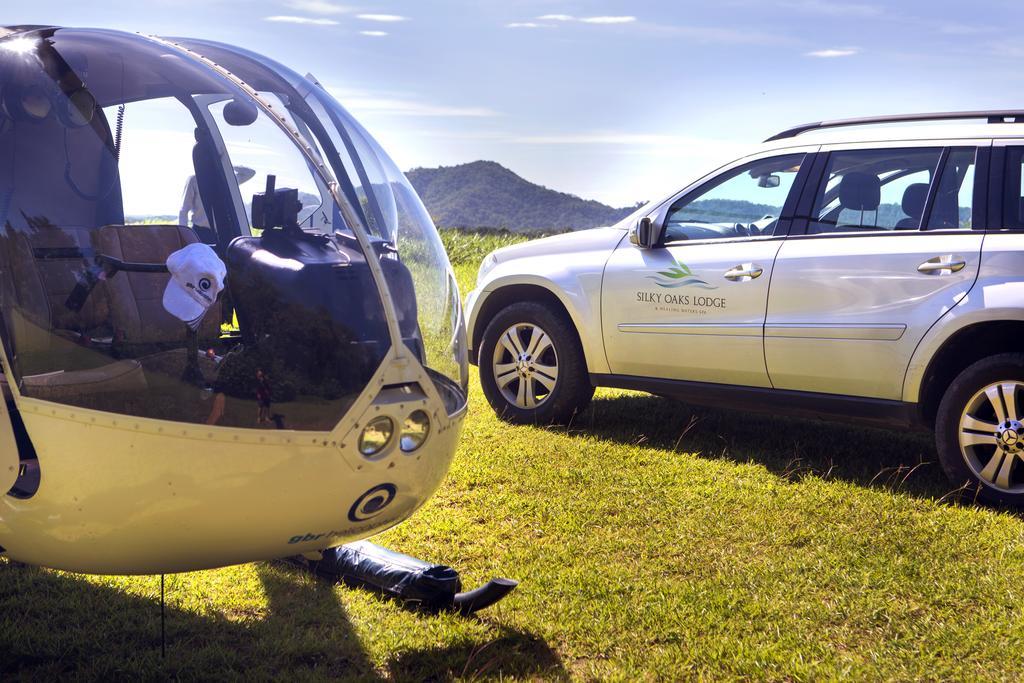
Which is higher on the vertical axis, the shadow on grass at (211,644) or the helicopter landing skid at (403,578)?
the helicopter landing skid at (403,578)

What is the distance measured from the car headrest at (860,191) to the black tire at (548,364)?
2.06 metres

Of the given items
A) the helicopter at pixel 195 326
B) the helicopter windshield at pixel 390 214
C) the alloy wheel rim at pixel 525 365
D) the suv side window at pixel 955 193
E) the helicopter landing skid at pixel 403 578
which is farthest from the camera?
the alloy wheel rim at pixel 525 365

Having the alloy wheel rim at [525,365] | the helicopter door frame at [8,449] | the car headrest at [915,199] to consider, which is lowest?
the alloy wheel rim at [525,365]

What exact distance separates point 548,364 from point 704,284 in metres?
1.41

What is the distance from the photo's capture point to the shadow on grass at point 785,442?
6.64 metres

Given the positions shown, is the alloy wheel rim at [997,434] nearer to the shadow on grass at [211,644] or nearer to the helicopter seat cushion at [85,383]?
the shadow on grass at [211,644]

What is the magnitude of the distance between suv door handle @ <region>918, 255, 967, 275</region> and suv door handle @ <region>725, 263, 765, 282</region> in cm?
97

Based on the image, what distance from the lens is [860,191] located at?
669cm

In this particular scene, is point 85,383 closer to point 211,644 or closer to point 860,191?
point 211,644

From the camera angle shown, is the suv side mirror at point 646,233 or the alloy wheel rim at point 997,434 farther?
the suv side mirror at point 646,233

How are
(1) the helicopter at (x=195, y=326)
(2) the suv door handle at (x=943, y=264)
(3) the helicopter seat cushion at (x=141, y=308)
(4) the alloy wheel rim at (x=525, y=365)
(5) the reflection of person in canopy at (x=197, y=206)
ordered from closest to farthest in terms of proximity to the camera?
1. (1) the helicopter at (x=195, y=326)
2. (3) the helicopter seat cushion at (x=141, y=308)
3. (5) the reflection of person in canopy at (x=197, y=206)
4. (2) the suv door handle at (x=943, y=264)
5. (4) the alloy wheel rim at (x=525, y=365)

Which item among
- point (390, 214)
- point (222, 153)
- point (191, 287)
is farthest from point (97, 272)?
point (390, 214)

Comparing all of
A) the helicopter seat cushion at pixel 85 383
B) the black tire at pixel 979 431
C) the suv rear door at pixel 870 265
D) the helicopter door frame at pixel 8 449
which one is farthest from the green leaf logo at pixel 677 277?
the helicopter door frame at pixel 8 449

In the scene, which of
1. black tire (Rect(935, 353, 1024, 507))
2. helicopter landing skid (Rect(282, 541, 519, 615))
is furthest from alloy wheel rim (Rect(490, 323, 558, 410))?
helicopter landing skid (Rect(282, 541, 519, 615))
